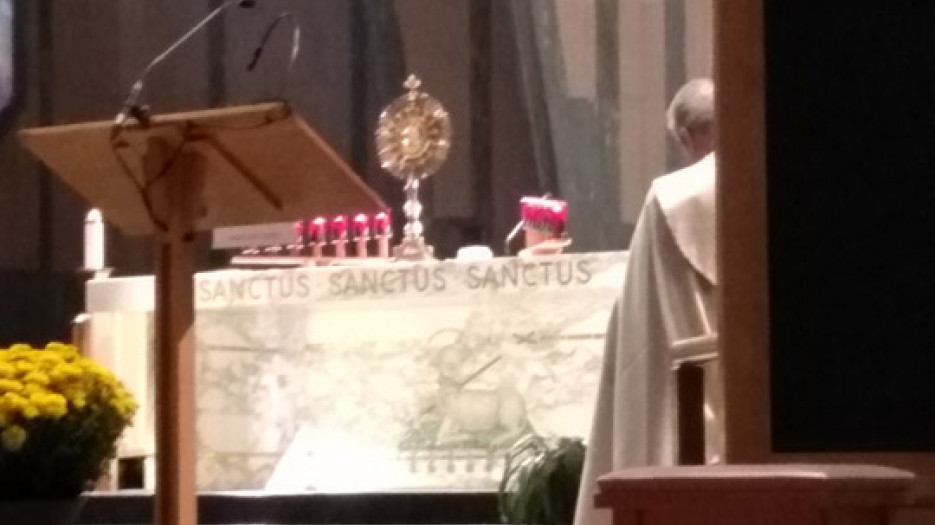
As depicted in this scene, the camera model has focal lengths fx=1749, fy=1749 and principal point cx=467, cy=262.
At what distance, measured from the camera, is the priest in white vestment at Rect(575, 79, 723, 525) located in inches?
140

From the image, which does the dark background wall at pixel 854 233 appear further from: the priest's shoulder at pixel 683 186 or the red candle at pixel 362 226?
the red candle at pixel 362 226

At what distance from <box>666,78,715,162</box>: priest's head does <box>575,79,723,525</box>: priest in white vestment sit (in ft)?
1.07

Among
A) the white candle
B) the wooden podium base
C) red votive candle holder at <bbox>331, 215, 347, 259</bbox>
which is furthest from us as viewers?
red votive candle holder at <bbox>331, 215, 347, 259</bbox>

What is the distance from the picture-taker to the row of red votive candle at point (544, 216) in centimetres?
567

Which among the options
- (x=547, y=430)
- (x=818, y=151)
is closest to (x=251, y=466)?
(x=547, y=430)

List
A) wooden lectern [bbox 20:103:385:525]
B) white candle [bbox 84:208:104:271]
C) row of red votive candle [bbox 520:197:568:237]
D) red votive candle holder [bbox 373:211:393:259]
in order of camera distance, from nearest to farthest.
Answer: wooden lectern [bbox 20:103:385:525]
row of red votive candle [bbox 520:197:568:237]
white candle [bbox 84:208:104:271]
red votive candle holder [bbox 373:211:393:259]

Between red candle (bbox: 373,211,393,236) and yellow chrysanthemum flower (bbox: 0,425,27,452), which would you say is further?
red candle (bbox: 373,211,393,236)

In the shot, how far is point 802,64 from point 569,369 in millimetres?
2817

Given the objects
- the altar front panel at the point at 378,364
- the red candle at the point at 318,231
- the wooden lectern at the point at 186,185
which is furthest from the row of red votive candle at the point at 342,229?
the wooden lectern at the point at 186,185

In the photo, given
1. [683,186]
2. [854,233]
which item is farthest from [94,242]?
[854,233]

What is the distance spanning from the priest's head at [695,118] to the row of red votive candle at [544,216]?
5.02 feet

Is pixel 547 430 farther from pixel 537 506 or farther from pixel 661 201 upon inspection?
pixel 661 201

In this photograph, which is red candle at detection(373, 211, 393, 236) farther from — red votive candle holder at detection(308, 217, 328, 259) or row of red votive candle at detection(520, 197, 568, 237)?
row of red votive candle at detection(520, 197, 568, 237)

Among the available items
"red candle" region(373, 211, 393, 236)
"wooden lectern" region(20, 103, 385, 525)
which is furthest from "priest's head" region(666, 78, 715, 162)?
"red candle" region(373, 211, 393, 236)
